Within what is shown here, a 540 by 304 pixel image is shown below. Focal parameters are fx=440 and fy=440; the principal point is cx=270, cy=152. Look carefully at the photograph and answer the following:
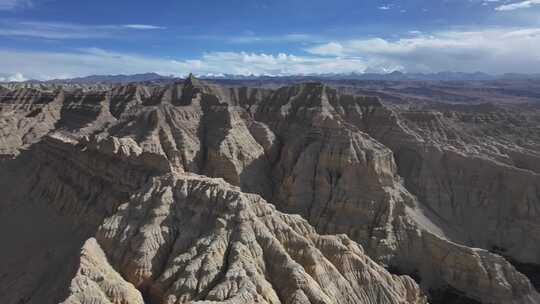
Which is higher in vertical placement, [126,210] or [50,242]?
[126,210]

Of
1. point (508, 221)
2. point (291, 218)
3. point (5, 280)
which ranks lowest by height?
point (508, 221)

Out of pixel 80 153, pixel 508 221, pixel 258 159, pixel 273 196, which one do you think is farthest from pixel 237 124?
pixel 508 221

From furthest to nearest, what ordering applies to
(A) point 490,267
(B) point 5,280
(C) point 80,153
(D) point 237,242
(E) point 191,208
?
1. (C) point 80,153
2. (A) point 490,267
3. (B) point 5,280
4. (E) point 191,208
5. (D) point 237,242

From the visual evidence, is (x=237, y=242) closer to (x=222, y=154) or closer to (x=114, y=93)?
(x=222, y=154)

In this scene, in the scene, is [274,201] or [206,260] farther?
[274,201]

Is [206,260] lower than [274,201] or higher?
higher

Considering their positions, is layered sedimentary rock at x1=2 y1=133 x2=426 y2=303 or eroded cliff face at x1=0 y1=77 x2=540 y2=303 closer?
layered sedimentary rock at x1=2 y1=133 x2=426 y2=303

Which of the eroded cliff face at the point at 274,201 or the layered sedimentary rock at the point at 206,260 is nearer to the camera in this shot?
the layered sedimentary rock at the point at 206,260

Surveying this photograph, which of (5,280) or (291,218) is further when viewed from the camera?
(5,280)
